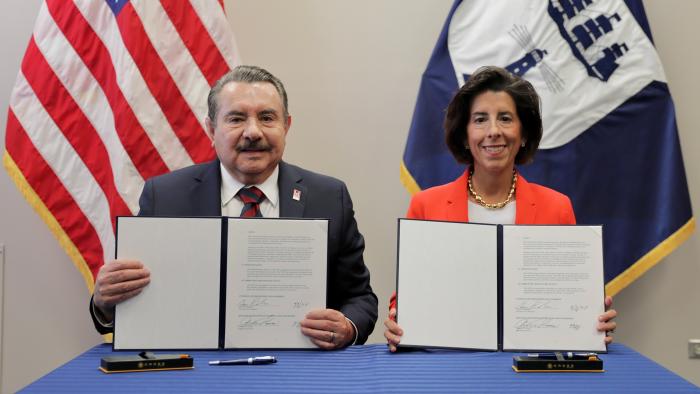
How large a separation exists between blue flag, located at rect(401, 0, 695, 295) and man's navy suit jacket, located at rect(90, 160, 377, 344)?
129cm

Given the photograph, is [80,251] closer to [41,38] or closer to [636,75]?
[41,38]

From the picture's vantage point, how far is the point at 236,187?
2.42m

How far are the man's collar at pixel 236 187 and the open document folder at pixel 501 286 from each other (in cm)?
55

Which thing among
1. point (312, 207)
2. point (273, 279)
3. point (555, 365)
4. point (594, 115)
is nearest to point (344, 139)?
point (594, 115)

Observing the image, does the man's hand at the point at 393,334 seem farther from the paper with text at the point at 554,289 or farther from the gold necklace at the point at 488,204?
the gold necklace at the point at 488,204

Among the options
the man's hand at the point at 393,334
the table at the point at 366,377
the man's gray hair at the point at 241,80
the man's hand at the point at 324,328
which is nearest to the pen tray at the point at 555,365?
the table at the point at 366,377

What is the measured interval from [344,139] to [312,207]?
1595 millimetres

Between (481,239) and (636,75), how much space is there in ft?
6.55

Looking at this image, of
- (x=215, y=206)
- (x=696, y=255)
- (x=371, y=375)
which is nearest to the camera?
(x=371, y=375)

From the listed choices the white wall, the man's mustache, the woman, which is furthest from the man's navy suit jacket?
the white wall

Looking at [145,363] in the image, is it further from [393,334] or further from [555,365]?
[555,365]

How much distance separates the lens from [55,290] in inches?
159

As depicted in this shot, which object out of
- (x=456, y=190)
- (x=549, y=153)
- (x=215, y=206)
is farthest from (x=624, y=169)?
(x=215, y=206)

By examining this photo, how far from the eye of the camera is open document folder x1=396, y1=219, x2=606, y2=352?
2031 mm
